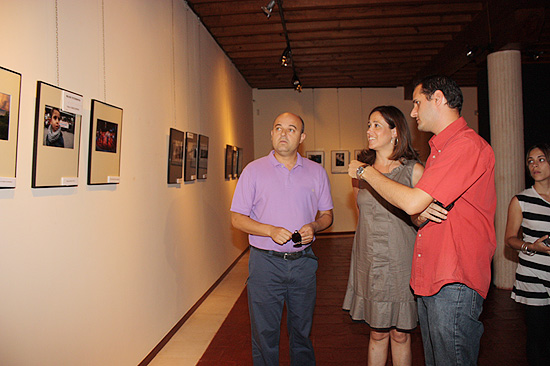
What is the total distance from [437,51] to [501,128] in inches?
103

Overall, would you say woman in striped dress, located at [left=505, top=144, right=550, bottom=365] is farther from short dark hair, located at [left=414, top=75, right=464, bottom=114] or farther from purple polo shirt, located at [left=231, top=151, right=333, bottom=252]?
purple polo shirt, located at [left=231, top=151, right=333, bottom=252]

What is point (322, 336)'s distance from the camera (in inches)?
153

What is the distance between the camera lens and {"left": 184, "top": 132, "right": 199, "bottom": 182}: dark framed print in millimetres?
4473

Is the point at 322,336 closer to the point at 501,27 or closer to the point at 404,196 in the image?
the point at 404,196

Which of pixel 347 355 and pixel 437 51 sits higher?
pixel 437 51

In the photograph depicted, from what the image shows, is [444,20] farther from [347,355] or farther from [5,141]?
[5,141]

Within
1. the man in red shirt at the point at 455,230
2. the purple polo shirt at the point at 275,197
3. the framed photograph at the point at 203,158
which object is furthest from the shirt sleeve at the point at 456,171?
the framed photograph at the point at 203,158

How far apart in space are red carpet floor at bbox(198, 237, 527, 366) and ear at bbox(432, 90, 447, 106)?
2020 millimetres

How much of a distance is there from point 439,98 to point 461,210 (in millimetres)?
545

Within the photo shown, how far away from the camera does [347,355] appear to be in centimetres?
344

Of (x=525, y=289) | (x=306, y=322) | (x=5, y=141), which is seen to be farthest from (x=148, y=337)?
(x=525, y=289)

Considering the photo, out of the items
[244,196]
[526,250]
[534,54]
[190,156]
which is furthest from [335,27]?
[526,250]

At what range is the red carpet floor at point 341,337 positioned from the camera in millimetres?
3352

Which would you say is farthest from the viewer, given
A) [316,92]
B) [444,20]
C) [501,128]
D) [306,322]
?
[316,92]
